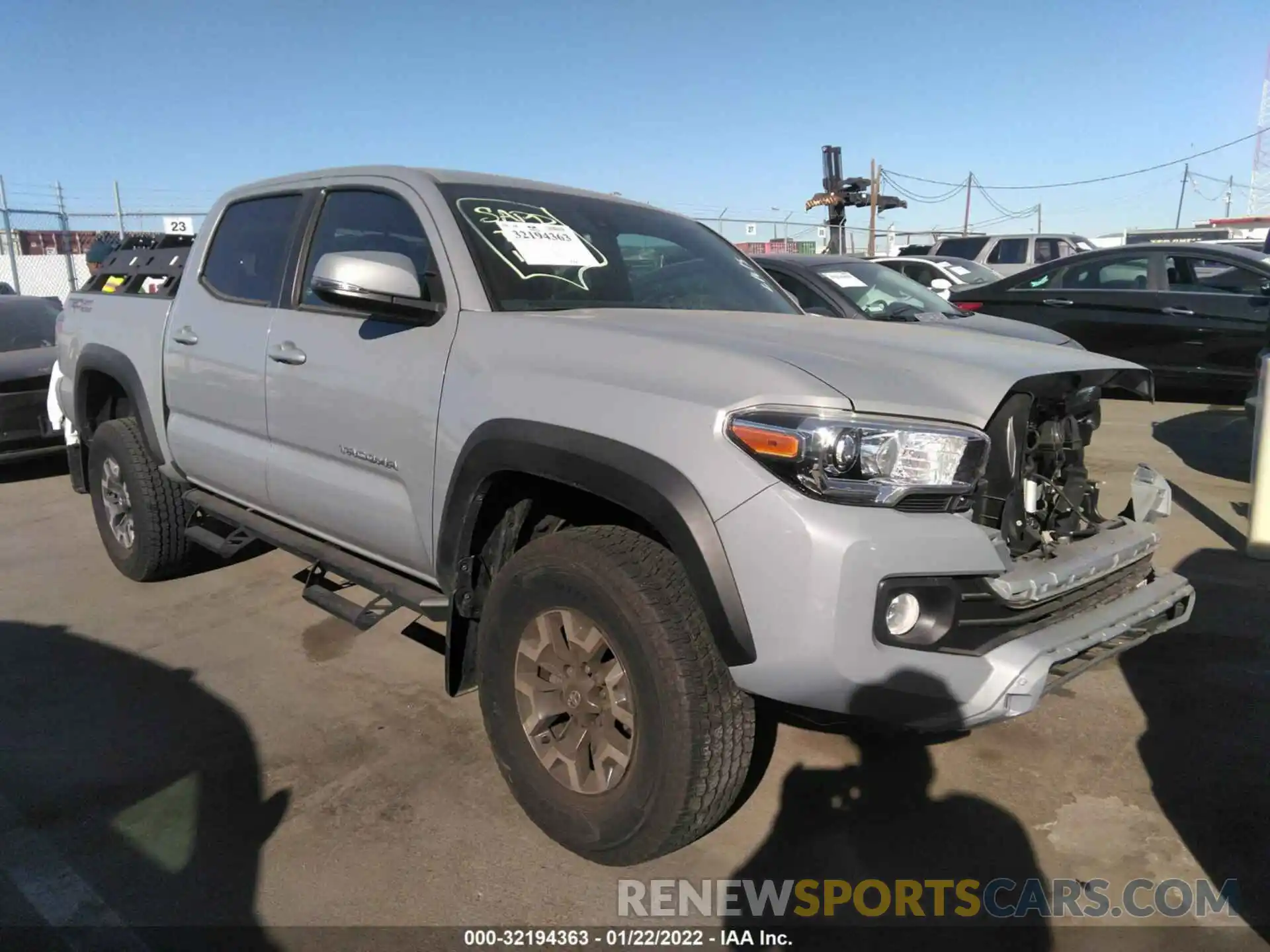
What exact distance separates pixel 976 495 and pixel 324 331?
2.24 m

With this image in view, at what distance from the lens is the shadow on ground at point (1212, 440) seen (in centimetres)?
676

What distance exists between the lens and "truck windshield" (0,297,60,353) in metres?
7.86

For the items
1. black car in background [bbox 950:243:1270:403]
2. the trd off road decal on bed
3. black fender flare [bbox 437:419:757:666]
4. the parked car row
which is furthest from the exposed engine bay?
the parked car row

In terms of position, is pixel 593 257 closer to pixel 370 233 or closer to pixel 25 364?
pixel 370 233

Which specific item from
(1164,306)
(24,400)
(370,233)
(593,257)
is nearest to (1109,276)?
(1164,306)

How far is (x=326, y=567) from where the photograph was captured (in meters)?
3.45

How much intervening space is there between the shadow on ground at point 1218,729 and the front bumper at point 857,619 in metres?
0.89

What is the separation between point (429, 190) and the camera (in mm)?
3117

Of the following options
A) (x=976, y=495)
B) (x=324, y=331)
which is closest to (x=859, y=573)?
(x=976, y=495)

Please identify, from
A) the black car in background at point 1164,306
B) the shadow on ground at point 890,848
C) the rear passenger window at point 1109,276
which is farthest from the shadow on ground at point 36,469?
the rear passenger window at point 1109,276

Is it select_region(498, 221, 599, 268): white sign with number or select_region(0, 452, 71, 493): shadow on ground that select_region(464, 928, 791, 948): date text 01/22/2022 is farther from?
select_region(0, 452, 71, 493): shadow on ground

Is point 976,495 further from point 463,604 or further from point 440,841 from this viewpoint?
point 440,841

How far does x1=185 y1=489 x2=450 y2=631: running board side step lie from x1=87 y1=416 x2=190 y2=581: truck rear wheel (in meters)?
0.18

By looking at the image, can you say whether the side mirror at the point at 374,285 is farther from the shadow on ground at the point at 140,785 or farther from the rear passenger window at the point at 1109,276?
the rear passenger window at the point at 1109,276
